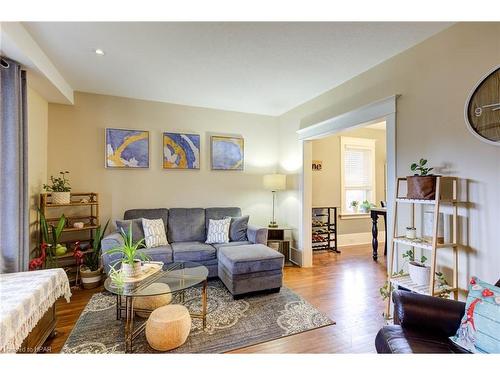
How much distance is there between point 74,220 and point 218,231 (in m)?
2.03

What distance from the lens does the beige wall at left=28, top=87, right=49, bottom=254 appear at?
9.27 ft

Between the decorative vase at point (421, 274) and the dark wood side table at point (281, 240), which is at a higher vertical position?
the decorative vase at point (421, 274)

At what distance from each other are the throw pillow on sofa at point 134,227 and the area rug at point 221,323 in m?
0.75

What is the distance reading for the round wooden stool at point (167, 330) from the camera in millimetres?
1789

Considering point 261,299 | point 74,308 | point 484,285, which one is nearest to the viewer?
point 484,285

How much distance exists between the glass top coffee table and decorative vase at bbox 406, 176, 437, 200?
1.96 m

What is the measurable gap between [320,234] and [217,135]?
2804mm

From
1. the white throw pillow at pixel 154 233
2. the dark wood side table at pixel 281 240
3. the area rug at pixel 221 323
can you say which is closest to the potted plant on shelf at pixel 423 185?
the area rug at pixel 221 323

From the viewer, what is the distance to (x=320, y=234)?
486cm

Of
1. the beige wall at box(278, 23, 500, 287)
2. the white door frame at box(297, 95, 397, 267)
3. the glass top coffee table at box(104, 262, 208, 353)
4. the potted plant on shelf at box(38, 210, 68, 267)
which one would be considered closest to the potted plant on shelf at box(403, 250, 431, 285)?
the beige wall at box(278, 23, 500, 287)

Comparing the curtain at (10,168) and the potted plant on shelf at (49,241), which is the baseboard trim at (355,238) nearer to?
the potted plant on shelf at (49,241)
